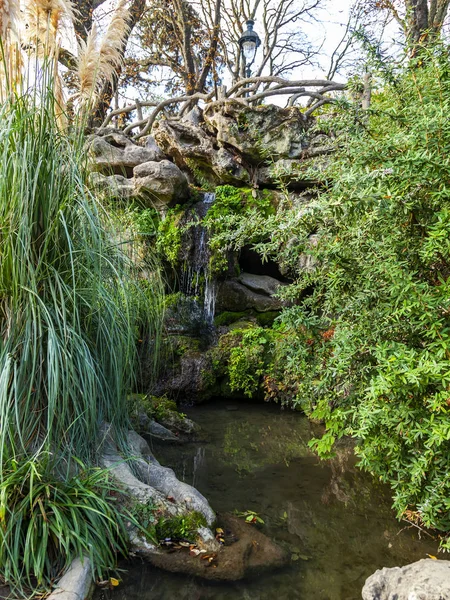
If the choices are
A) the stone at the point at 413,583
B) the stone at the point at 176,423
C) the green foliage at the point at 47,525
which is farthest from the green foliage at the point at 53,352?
the stone at the point at 176,423

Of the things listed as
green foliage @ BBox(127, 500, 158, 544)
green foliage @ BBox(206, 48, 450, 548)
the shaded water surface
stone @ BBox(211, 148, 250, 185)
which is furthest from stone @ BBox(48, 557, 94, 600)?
stone @ BBox(211, 148, 250, 185)

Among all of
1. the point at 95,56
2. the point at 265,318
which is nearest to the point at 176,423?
the point at 265,318

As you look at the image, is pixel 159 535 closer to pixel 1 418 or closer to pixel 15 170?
pixel 1 418

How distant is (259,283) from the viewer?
7.21 m

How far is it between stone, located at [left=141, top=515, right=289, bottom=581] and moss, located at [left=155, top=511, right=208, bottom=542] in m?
0.09

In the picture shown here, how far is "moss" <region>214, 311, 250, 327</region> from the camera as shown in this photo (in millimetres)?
6835

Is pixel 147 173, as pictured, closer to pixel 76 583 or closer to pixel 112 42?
pixel 112 42

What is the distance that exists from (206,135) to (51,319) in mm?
6344

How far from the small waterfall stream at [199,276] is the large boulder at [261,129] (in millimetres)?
1694

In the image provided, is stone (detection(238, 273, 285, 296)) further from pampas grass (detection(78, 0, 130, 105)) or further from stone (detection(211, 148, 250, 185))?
pampas grass (detection(78, 0, 130, 105))

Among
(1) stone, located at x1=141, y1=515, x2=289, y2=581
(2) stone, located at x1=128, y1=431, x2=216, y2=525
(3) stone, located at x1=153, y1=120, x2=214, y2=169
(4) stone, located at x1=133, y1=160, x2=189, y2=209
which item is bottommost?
(1) stone, located at x1=141, y1=515, x2=289, y2=581

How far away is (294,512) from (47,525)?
5.49 ft

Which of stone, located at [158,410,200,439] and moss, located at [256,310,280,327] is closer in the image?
stone, located at [158,410,200,439]

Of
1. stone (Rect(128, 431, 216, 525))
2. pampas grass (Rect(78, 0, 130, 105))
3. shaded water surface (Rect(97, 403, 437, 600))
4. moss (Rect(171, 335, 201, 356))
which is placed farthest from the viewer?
moss (Rect(171, 335, 201, 356))
